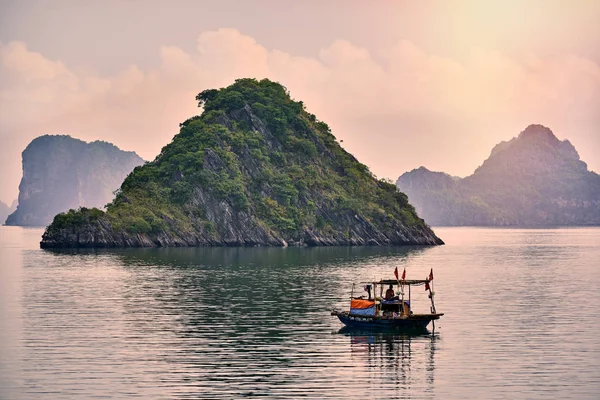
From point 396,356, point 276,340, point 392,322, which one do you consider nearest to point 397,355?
point 396,356

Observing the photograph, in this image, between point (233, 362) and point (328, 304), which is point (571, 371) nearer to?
point (233, 362)

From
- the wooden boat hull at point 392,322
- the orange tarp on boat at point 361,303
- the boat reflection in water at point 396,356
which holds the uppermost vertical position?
the orange tarp on boat at point 361,303

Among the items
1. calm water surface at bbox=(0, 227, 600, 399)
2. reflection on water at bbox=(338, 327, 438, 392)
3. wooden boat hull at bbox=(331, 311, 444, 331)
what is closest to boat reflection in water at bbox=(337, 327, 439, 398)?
reflection on water at bbox=(338, 327, 438, 392)

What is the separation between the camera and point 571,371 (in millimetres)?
46688

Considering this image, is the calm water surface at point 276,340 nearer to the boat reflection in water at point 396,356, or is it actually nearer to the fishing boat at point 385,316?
the boat reflection in water at point 396,356

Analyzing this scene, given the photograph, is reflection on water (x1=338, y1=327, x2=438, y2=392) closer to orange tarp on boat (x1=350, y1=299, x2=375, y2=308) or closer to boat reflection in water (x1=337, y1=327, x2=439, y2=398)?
boat reflection in water (x1=337, y1=327, x2=439, y2=398)

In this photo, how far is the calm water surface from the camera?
141ft

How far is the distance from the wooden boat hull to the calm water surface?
2.88 feet

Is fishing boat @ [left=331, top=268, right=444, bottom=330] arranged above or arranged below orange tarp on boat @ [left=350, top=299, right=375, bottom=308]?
below

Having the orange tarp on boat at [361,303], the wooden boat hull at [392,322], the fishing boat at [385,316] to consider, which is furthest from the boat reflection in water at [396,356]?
the orange tarp on boat at [361,303]

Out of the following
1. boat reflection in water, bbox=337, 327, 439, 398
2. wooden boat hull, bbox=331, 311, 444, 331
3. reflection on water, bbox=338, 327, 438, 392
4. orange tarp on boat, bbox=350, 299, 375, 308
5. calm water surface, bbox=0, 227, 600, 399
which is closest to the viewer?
calm water surface, bbox=0, 227, 600, 399

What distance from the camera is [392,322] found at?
58.2 metres

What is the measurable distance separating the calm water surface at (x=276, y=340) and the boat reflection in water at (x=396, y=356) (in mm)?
123

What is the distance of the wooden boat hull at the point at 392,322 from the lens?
58.1m
